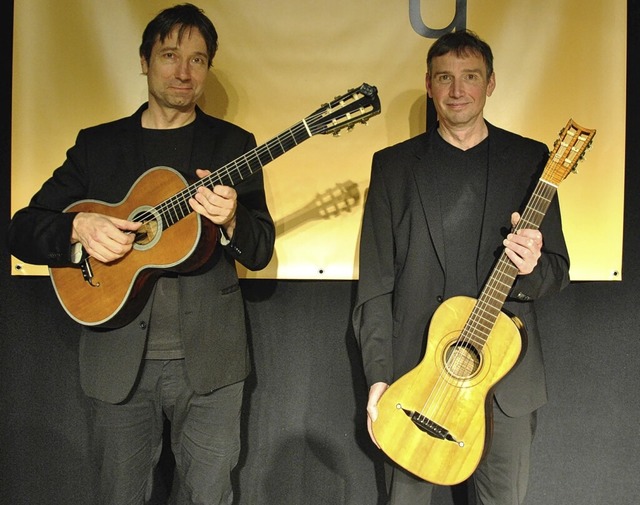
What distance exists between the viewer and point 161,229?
1.83 m

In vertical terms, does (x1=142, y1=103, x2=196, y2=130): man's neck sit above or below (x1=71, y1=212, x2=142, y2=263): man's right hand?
above

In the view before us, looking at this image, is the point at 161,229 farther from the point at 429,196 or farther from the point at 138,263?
the point at 429,196

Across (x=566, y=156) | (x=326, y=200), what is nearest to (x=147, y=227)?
(x=326, y=200)

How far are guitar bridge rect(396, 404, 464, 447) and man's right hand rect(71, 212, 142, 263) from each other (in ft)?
3.11

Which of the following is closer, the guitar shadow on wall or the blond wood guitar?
the blond wood guitar

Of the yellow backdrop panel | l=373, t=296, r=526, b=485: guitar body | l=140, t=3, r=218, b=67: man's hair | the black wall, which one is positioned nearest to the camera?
l=373, t=296, r=526, b=485: guitar body

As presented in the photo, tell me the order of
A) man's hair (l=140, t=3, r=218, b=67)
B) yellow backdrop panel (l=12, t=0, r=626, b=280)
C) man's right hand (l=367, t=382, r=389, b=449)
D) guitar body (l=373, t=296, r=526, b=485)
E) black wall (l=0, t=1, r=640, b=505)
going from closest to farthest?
guitar body (l=373, t=296, r=526, b=485)
man's right hand (l=367, t=382, r=389, b=449)
man's hair (l=140, t=3, r=218, b=67)
yellow backdrop panel (l=12, t=0, r=626, b=280)
black wall (l=0, t=1, r=640, b=505)

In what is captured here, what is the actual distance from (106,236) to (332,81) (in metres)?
1.12

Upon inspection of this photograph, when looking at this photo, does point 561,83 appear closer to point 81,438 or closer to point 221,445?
point 221,445

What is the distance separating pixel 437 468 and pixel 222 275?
2.82 ft

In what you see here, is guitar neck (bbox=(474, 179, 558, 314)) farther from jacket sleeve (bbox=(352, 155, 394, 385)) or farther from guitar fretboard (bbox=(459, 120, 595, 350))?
jacket sleeve (bbox=(352, 155, 394, 385))

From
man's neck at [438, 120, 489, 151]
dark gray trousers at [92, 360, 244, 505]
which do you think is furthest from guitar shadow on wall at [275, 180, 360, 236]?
dark gray trousers at [92, 360, 244, 505]

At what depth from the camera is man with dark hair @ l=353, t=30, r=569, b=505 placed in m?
1.91

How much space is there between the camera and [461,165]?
2.03 meters
